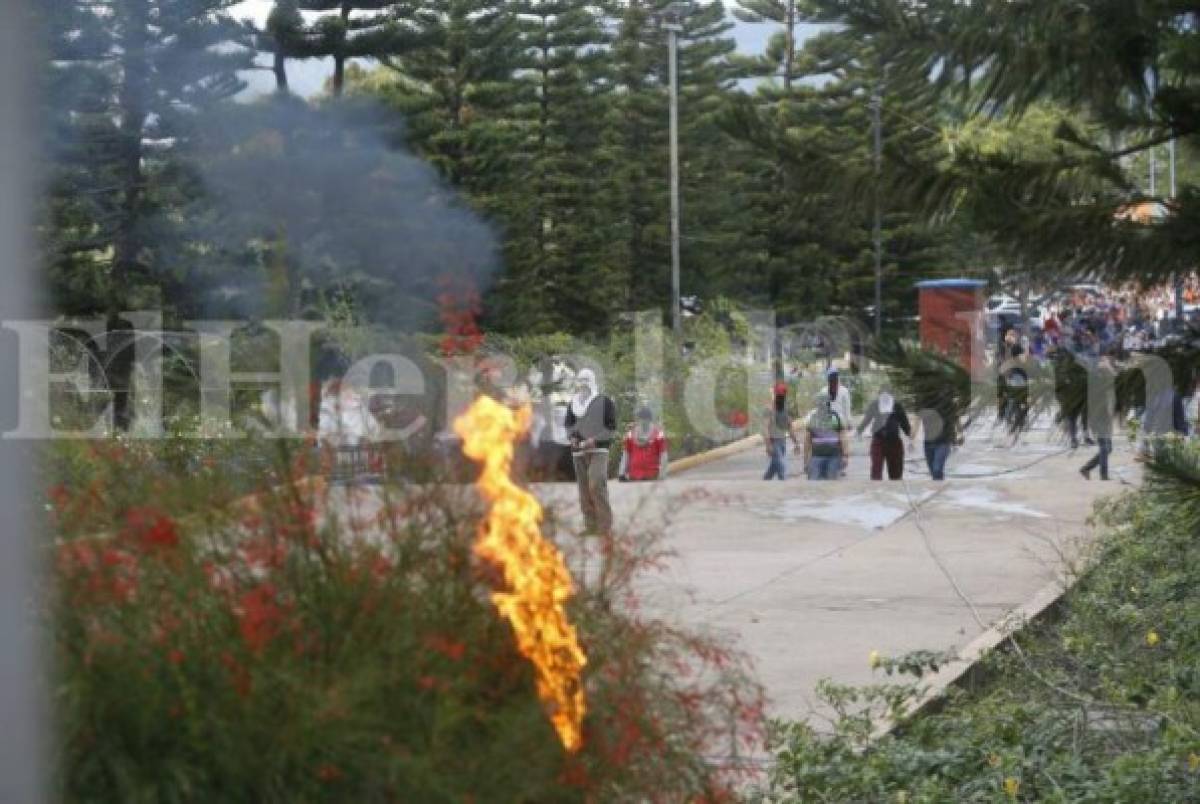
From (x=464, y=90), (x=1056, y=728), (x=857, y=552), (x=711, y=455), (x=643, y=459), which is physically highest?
(x=464, y=90)

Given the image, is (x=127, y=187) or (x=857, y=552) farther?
(x=127, y=187)

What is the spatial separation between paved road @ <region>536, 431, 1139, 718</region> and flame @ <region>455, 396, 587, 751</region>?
32 cm

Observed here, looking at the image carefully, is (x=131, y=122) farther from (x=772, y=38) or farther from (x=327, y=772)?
(x=327, y=772)

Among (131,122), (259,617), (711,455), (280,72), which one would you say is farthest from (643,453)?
(259,617)

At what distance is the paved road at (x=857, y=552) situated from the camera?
9.25m

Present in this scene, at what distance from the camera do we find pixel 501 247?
30297 mm

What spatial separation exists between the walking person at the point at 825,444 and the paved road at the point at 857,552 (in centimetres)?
31

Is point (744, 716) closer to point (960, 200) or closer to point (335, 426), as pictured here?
point (335, 426)

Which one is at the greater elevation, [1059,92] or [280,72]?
[280,72]

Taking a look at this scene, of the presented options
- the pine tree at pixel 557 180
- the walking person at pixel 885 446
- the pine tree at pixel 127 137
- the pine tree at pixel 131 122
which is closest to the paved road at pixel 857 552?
the walking person at pixel 885 446

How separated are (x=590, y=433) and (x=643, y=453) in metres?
5.85

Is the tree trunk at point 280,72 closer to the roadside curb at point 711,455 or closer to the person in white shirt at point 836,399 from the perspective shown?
the roadside curb at point 711,455

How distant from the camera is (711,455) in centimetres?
2370

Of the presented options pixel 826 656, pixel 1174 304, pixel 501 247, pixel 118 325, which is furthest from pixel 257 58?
pixel 1174 304
